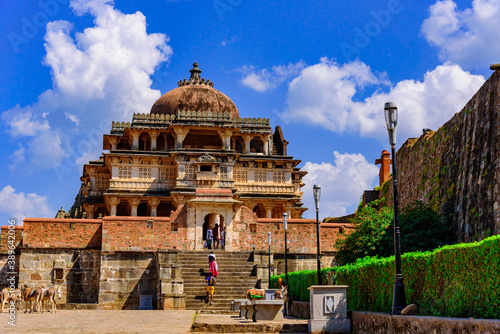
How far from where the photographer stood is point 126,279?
29.1 metres

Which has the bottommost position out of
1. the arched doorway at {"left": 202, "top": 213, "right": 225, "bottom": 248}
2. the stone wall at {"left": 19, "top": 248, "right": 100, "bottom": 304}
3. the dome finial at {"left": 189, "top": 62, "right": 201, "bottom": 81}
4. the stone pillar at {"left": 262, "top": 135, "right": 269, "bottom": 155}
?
the stone wall at {"left": 19, "top": 248, "right": 100, "bottom": 304}

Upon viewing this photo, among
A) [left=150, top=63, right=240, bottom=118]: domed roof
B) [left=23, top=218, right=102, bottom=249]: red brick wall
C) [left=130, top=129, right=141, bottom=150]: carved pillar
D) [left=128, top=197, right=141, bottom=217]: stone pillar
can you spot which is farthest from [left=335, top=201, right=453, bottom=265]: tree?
[left=150, top=63, right=240, bottom=118]: domed roof

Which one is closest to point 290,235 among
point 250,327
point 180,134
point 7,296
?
point 7,296

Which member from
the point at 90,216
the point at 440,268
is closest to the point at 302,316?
the point at 440,268

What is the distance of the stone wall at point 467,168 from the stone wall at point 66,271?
1491 cm

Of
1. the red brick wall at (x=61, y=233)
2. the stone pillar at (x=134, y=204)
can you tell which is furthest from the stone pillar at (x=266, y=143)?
the red brick wall at (x=61, y=233)

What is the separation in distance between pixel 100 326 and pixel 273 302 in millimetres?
4558

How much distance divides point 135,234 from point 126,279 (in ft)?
7.01

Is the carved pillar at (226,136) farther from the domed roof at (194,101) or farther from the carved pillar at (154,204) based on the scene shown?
the carved pillar at (154,204)

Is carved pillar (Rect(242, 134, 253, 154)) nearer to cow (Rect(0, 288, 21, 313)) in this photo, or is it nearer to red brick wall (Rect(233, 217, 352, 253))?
red brick wall (Rect(233, 217, 352, 253))

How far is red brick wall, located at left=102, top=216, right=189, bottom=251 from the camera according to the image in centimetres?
2983

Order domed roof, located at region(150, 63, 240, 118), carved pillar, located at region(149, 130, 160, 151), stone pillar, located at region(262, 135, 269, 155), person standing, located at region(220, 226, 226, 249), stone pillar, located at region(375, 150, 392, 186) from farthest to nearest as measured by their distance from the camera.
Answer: domed roof, located at region(150, 63, 240, 118) < stone pillar, located at region(262, 135, 269, 155) < carved pillar, located at region(149, 130, 160, 151) < stone pillar, located at region(375, 150, 392, 186) < person standing, located at region(220, 226, 226, 249)

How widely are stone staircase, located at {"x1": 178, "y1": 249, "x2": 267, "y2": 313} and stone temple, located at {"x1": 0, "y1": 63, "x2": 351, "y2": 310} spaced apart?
47 mm

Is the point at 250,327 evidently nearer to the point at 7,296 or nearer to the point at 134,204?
the point at 7,296
